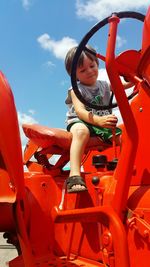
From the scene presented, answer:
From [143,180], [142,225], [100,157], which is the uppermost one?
[100,157]

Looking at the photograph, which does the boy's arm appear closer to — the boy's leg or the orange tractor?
the boy's leg

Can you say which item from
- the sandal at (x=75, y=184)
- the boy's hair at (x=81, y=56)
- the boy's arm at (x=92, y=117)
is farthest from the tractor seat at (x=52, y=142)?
the boy's hair at (x=81, y=56)

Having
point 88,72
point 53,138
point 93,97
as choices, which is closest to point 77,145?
point 53,138

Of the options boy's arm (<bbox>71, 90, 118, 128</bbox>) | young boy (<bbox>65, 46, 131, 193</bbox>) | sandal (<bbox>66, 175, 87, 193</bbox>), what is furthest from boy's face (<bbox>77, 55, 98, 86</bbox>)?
sandal (<bbox>66, 175, 87, 193</bbox>)

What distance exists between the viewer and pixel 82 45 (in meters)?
2.62

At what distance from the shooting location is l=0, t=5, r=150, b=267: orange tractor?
7.04 ft

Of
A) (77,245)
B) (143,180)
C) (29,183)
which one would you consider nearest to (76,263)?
(77,245)

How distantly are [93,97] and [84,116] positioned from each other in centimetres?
35

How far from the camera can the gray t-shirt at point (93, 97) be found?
10.5 feet

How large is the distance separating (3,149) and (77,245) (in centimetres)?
88

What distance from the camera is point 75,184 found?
8.82ft

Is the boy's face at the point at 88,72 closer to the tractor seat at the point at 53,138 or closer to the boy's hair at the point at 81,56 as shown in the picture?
the boy's hair at the point at 81,56

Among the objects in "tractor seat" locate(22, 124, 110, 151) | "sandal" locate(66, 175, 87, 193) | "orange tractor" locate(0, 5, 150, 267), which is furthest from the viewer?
"tractor seat" locate(22, 124, 110, 151)

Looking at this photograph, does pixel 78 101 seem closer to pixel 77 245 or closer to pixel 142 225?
pixel 77 245
